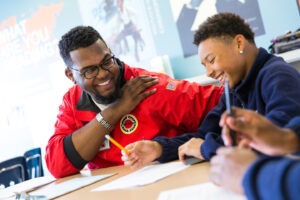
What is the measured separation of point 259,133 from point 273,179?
158mm

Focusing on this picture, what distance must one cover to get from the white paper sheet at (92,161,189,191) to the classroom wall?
1556 millimetres

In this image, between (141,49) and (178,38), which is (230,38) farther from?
(141,49)

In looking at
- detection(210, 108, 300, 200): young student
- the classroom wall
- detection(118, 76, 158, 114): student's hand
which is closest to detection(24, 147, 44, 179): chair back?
the classroom wall

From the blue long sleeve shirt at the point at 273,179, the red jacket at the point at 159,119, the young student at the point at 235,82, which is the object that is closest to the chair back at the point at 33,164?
the red jacket at the point at 159,119

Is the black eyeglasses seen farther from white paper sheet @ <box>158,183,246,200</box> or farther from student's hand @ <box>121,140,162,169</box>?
white paper sheet @ <box>158,183,246,200</box>

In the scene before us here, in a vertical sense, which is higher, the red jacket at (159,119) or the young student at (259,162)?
the young student at (259,162)

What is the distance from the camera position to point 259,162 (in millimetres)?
508

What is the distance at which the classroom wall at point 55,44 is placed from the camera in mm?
2631

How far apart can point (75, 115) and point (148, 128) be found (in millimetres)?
345

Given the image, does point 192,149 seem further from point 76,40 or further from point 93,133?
point 76,40

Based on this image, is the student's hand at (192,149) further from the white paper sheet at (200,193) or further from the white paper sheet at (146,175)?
the white paper sheet at (200,193)

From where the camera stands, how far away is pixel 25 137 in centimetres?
375

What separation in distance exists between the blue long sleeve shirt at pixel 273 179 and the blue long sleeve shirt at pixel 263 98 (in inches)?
13.7

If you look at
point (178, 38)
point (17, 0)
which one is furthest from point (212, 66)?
point (17, 0)
